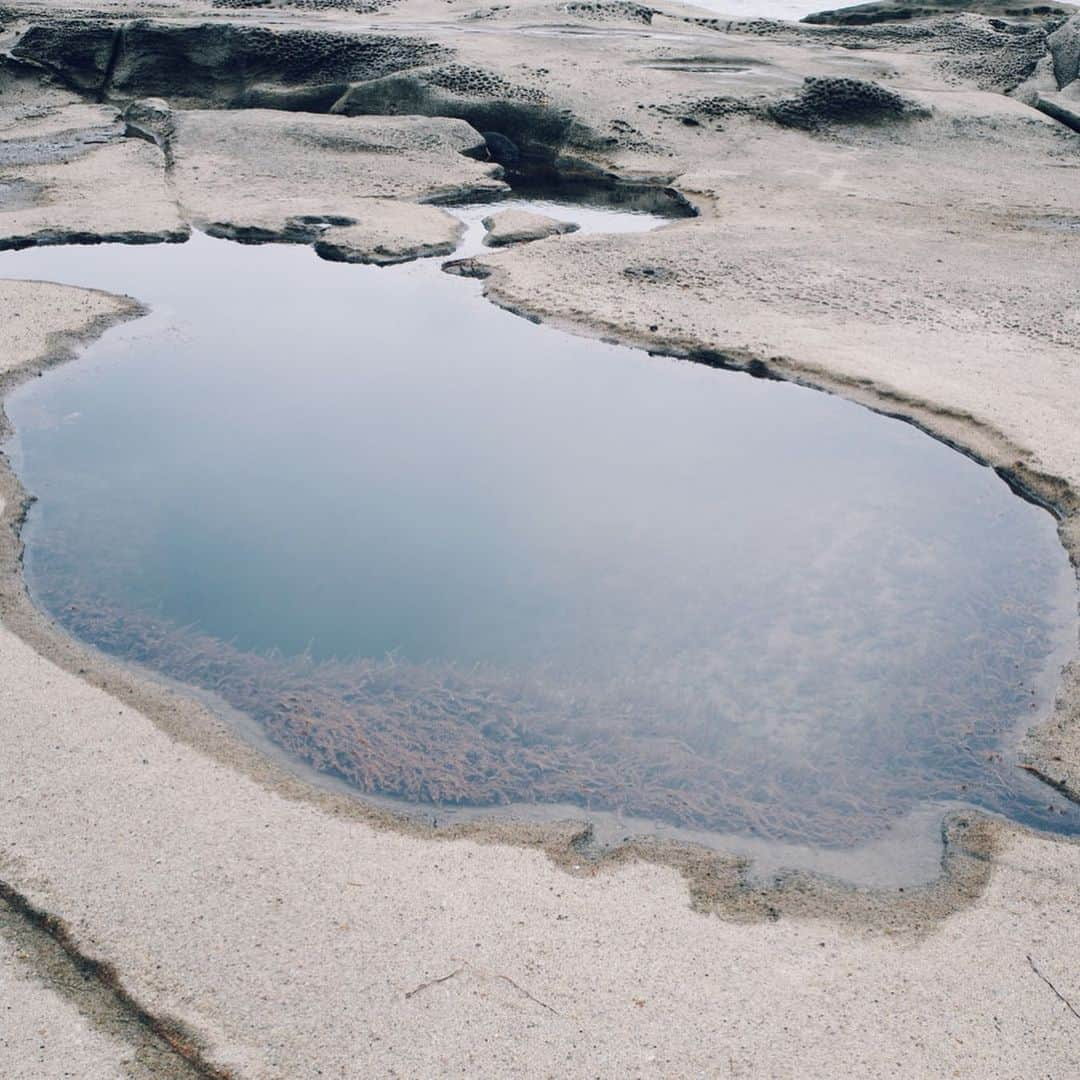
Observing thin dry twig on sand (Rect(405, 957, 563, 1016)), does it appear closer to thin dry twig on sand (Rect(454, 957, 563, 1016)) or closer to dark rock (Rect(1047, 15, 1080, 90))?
thin dry twig on sand (Rect(454, 957, 563, 1016))

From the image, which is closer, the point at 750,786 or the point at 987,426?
the point at 750,786

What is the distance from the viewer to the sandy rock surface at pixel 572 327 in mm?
2387

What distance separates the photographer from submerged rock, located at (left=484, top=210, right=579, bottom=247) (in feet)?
25.0

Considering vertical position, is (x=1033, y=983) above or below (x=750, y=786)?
above

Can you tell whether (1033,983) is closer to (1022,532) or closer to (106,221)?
(1022,532)

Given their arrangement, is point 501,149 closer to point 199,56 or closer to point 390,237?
point 390,237

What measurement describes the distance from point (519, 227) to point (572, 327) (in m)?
1.84

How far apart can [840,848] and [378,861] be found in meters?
1.25

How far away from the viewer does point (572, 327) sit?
6.22 metres

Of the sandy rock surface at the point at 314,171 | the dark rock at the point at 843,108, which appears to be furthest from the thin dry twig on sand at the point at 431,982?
the dark rock at the point at 843,108

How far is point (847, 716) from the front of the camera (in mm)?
3572

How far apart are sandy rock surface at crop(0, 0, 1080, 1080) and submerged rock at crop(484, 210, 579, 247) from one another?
11.9 inches

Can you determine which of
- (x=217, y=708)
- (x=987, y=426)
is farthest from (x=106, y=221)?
(x=987, y=426)

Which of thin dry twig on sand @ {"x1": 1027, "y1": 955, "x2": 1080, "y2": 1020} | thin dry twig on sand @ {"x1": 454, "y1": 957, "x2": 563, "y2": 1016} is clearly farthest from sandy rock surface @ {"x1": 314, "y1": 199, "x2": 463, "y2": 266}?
thin dry twig on sand @ {"x1": 1027, "y1": 955, "x2": 1080, "y2": 1020}
